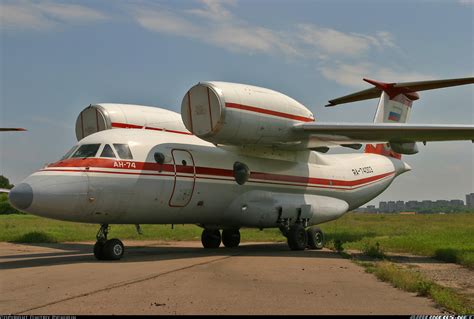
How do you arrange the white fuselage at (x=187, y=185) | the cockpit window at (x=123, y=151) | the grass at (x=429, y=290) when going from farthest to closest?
the cockpit window at (x=123, y=151)
the white fuselage at (x=187, y=185)
the grass at (x=429, y=290)

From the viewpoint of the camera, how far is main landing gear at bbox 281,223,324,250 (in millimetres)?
17578

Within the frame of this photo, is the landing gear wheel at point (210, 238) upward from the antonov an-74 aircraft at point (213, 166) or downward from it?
downward

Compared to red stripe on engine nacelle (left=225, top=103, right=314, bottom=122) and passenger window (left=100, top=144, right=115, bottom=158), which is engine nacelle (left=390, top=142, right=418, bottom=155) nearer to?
red stripe on engine nacelle (left=225, top=103, right=314, bottom=122)

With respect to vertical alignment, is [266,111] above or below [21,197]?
above

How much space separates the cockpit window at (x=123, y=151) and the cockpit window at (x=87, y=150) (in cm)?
48

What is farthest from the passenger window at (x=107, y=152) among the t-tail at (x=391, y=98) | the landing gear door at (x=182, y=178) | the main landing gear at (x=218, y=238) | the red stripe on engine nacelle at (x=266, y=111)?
the t-tail at (x=391, y=98)

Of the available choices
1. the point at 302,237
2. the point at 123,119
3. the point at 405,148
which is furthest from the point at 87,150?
the point at 405,148

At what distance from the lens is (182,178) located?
14.8 meters

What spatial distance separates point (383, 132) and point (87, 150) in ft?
26.7

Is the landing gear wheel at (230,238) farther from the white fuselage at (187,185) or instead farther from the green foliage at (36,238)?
the green foliage at (36,238)

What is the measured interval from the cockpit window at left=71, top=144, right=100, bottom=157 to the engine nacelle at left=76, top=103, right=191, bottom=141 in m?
2.65

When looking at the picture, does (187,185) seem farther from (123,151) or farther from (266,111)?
(266,111)

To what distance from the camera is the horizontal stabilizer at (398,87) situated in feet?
58.2

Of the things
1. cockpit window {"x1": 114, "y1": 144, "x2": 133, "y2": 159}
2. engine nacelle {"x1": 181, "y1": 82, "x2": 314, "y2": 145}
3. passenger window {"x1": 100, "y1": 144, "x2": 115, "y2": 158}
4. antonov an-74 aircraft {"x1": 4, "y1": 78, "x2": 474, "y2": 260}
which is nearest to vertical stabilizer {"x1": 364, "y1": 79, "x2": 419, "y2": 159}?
antonov an-74 aircraft {"x1": 4, "y1": 78, "x2": 474, "y2": 260}
